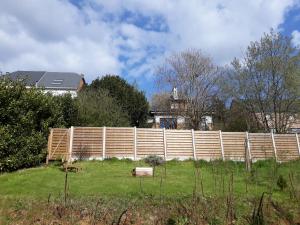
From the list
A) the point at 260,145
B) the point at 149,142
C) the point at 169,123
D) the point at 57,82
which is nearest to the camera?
the point at 149,142

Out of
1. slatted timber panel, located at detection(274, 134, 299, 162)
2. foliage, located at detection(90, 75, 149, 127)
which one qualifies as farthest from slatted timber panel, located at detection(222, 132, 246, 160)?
foliage, located at detection(90, 75, 149, 127)

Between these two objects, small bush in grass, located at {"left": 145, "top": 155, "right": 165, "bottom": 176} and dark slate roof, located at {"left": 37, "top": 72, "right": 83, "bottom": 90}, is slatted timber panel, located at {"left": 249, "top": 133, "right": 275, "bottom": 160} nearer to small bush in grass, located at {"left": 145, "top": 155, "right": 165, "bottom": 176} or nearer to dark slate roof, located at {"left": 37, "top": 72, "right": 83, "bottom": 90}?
small bush in grass, located at {"left": 145, "top": 155, "right": 165, "bottom": 176}

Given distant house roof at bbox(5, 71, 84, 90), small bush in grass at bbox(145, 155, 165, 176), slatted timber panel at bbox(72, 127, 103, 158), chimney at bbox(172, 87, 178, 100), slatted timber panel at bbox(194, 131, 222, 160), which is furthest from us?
distant house roof at bbox(5, 71, 84, 90)

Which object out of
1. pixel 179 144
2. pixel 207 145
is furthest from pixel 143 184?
pixel 207 145

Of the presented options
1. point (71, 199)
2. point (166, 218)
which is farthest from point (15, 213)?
point (166, 218)

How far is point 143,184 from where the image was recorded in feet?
36.3

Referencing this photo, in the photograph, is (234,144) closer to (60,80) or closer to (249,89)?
(249,89)

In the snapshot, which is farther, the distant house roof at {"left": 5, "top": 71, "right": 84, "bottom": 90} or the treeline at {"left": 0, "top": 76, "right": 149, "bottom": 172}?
the distant house roof at {"left": 5, "top": 71, "right": 84, "bottom": 90}

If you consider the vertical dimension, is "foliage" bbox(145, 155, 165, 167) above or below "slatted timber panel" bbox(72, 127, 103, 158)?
below

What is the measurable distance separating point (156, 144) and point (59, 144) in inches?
199

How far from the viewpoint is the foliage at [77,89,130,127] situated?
22.8m

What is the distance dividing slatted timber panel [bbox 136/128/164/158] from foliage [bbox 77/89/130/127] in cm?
530

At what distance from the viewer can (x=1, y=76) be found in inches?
604

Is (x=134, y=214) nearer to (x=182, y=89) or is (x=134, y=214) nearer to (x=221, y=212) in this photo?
(x=221, y=212)
